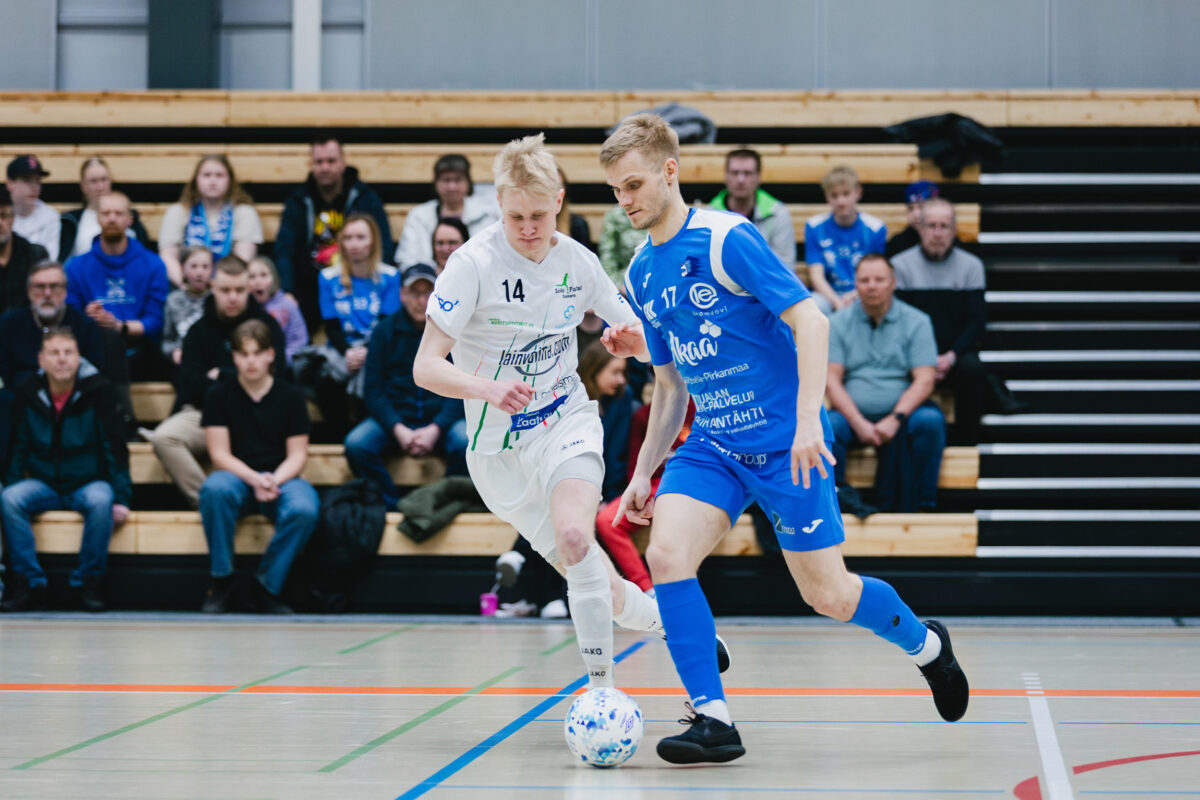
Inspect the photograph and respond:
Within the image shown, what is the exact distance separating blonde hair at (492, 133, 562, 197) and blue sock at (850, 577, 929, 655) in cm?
171

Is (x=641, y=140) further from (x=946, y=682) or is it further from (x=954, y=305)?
(x=954, y=305)

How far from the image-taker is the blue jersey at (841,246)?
1014cm

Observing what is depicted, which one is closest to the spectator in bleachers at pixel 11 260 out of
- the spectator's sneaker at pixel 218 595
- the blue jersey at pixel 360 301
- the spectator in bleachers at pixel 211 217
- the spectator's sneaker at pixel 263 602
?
the spectator in bleachers at pixel 211 217

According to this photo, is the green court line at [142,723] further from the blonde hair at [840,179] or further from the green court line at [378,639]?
the blonde hair at [840,179]

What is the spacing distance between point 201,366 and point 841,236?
4.69 meters

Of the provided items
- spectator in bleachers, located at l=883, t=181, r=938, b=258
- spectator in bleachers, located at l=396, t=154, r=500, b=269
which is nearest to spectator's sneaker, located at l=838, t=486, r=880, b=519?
spectator in bleachers, located at l=883, t=181, r=938, b=258

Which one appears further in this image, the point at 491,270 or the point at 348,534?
the point at 348,534

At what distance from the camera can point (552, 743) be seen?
180 inches

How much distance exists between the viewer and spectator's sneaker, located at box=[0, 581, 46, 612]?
29.0 ft

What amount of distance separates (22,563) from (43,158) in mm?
4703

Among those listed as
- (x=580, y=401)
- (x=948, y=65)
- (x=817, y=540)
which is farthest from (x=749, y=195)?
(x=817, y=540)

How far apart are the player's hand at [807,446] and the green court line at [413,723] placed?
1626 mm

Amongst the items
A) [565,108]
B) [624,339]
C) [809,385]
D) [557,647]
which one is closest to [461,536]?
[557,647]

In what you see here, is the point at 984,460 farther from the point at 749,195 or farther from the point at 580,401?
the point at 580,401
